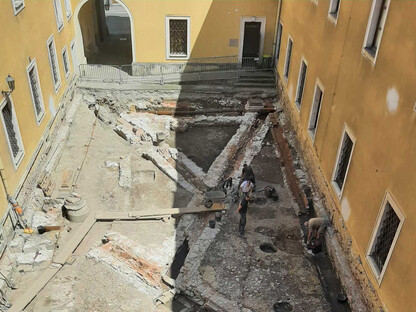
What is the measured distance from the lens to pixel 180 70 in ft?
66.0

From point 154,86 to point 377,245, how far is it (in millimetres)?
13599

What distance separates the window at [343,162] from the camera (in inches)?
380

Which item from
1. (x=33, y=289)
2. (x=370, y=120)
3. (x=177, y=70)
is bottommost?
(x=33, y=289)

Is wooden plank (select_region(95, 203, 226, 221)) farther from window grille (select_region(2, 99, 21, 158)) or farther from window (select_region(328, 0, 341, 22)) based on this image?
window (select_region(328, 0, 341, 22))

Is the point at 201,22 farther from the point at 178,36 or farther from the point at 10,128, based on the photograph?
the point at 10,128

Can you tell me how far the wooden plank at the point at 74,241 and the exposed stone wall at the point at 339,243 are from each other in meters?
6.88

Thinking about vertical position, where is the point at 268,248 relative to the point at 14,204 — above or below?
below

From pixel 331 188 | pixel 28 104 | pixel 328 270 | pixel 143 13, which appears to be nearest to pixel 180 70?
pixel 143 13

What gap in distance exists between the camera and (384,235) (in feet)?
25.5

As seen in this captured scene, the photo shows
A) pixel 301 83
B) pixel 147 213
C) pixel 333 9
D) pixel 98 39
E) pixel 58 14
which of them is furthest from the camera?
pixel 98 39

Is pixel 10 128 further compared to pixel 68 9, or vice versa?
pixel 68 9

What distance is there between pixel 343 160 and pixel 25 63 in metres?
10.1

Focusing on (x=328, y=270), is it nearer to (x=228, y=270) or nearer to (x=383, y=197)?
(x=228, y=270)

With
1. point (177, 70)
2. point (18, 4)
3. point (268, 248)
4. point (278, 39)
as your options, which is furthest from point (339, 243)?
point (177, 70)
